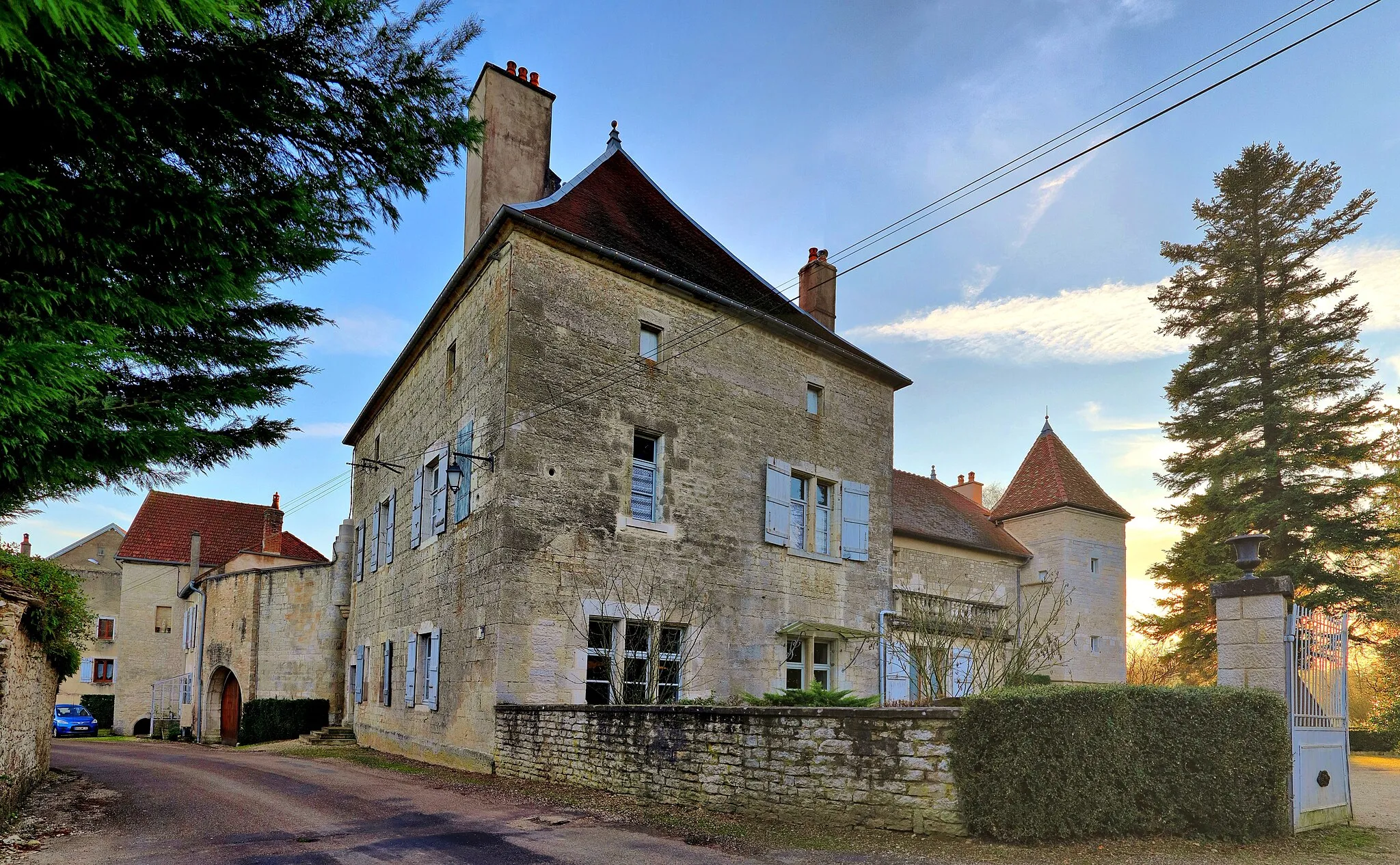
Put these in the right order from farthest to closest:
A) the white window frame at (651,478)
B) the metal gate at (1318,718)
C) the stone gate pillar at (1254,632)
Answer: the white window frame at (651,478) → the stone gate pillar at (1254,632) → the metal gate at (1318,718)

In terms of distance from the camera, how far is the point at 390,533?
59.2ft

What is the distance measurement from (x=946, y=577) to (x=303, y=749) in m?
15.0

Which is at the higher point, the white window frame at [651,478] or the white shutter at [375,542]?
the white window frame at [651,478]

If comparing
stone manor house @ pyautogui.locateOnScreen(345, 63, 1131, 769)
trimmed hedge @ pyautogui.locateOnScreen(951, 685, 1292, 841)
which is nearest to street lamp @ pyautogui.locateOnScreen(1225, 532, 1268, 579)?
trimmed hedge @ pyautogui.locateOnScreen(951, 685, 1292, 841)

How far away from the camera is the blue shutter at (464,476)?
13398mm

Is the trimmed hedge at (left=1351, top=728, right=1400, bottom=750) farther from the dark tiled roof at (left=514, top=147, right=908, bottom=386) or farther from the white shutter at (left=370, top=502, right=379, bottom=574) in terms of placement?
the white shutter at (left=370, top=502, right=379, bottom=574)

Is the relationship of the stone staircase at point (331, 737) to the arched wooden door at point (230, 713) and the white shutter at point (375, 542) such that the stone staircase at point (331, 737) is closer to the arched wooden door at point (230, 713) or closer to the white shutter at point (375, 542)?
the white shutter at point (375, 542)

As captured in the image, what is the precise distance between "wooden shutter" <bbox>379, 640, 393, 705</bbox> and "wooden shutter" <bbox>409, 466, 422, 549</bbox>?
7.40 ft

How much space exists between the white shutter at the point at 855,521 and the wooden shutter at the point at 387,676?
887cm

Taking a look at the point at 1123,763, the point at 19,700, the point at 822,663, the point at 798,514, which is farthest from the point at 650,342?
the point at 1123,763

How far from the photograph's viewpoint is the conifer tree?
1966 cm

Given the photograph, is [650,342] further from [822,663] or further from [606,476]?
[822,663]

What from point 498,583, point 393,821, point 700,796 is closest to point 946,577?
point 498,583

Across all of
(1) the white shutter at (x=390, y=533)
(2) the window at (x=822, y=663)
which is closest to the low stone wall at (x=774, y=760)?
(2) the window at (x=822, y=663)
